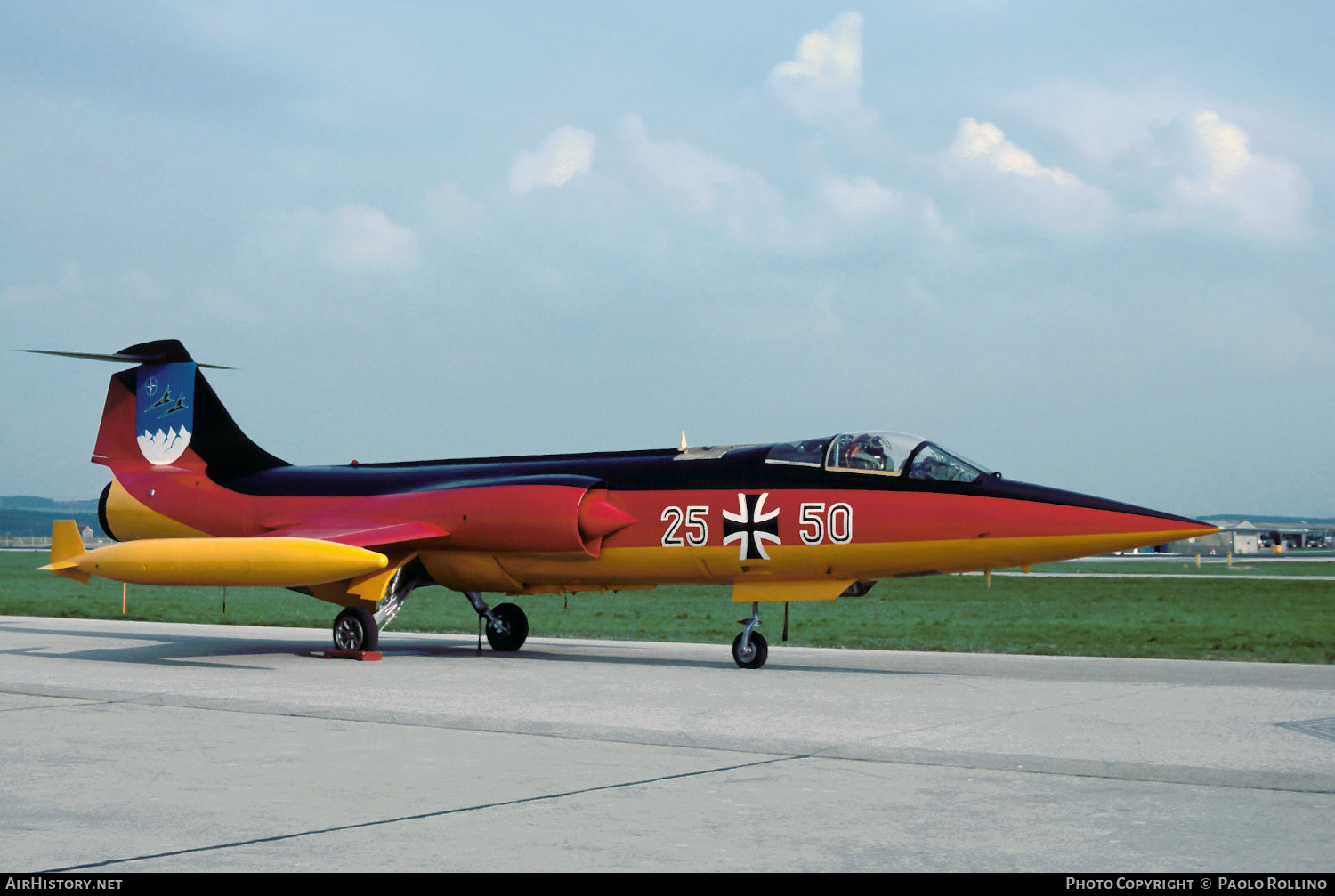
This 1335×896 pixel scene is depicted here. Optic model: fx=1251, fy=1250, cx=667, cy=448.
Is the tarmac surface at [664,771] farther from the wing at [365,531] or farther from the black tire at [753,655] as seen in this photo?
the wing at [365,531]

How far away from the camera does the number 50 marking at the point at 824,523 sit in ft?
49.6

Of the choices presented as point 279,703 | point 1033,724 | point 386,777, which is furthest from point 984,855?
point 279,703

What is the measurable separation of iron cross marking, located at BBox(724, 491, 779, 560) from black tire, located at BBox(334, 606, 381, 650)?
4999 mm

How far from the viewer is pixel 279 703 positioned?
1077 centimetres

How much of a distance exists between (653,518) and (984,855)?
11.2 meters

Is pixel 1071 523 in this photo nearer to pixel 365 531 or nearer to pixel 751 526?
pixel 751 526

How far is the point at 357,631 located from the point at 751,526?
556 centimetres

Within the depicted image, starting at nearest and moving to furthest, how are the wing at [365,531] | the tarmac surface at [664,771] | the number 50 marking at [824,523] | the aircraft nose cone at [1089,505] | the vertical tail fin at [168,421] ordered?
1. the tarmac surface at [664,771]
2. the aircraft nose cone at [1089,505]
3. the number 50 marking at [824,523]
4. the wing at [365,531]
5. the vertical tail fin at [168,421]

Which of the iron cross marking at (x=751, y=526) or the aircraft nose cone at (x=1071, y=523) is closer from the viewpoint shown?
A: the aircraft nose cone at (x=1071, y=523)

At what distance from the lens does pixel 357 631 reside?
1684 cm

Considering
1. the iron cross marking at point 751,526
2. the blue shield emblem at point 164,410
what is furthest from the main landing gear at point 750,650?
the blue shield emblem at point 164,410

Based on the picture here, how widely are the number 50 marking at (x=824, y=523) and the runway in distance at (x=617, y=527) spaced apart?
0.05 feet

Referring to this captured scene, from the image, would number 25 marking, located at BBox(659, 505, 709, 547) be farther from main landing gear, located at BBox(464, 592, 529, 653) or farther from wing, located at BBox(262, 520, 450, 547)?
main landing gear, located at BBox(464, 592, 529, 653)

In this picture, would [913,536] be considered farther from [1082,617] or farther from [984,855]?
[1082,617]
